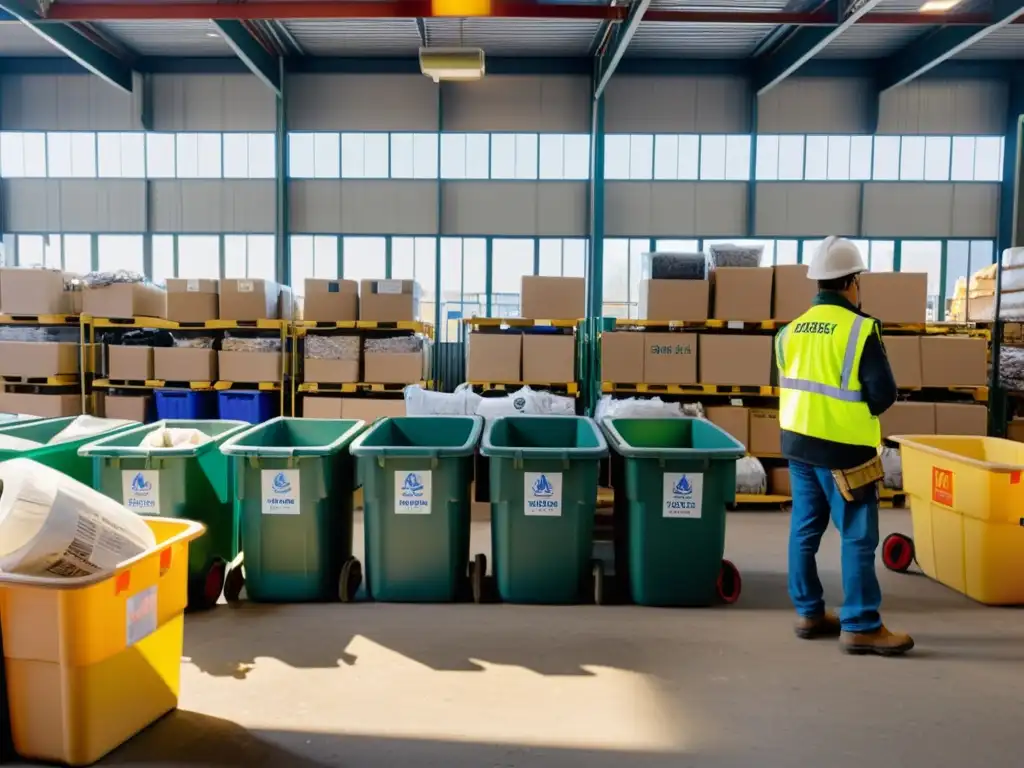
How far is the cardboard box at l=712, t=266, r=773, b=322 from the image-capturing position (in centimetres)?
609

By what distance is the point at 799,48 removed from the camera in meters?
9.48

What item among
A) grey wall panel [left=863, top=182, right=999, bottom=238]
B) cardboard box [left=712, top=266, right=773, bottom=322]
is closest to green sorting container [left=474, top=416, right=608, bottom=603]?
cardboard box [left=712, top=266, right=773, bottom=322]

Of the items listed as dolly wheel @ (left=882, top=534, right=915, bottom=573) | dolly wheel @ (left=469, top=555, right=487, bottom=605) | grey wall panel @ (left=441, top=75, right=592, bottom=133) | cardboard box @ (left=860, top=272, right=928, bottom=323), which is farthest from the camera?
grey wall panel @ (left=441, top=75, right=592, bottom=133)

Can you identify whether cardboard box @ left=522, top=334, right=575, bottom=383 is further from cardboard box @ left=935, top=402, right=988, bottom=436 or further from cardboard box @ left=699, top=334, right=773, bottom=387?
cardboard box @ left=935, top=402, right=988, bottom=436

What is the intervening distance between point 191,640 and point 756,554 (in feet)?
11.2

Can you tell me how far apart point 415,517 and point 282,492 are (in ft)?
2.22

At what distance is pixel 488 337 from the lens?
6.45 metres

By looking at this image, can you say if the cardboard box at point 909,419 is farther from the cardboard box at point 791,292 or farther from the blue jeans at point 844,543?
the blue jeans at point 844,543

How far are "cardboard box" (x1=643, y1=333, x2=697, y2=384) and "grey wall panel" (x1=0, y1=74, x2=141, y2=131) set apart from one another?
969 cm

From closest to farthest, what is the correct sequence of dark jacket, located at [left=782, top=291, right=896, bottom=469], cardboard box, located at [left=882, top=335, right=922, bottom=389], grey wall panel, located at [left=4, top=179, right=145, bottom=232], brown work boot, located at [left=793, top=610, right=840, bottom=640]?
dark jacket, located at [left=782, top=291, right=896, bottom=469], brown work boot, located at [left=793, top=610, right=840, bottom=640], cardboard box, located at [left=882, top=335, right=922, bottom=389], grey wall panel, located at [left=4, top=179, right=145, bottom=232]

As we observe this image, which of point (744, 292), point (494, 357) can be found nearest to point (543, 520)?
point (494, 357)

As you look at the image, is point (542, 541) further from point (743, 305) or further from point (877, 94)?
point (877, 94)

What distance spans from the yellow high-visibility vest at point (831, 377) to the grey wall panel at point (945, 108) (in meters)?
10.1

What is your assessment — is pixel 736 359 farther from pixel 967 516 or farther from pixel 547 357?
pixel 967 516
